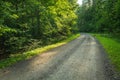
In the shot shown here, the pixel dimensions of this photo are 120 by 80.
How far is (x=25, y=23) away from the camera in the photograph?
1783cm

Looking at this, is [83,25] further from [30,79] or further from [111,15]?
[30,79]

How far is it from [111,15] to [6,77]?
28.2 m

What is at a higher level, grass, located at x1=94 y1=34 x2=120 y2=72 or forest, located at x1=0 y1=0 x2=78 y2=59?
forest, located at x1=0 y1=0 x2=78 y2=59

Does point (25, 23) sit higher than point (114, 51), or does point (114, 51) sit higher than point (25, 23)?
point (25, 23)

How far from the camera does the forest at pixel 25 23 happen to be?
13.9m

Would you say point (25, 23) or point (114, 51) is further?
point (25, 23)

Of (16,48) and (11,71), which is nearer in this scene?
(11,71)

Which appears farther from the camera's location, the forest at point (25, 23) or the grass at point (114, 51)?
the forest at point (25, 23)

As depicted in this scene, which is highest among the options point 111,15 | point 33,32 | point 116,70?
point 111,15

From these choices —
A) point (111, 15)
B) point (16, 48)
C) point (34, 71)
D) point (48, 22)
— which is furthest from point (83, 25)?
point (34, 71)

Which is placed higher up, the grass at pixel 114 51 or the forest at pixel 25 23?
the forest at pixel 25 23

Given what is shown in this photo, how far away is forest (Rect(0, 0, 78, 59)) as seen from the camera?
1386 cm

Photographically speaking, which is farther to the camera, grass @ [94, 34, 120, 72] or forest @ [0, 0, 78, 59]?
forest @ [0, 0, 78, 59]

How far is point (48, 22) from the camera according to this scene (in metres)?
23.5
